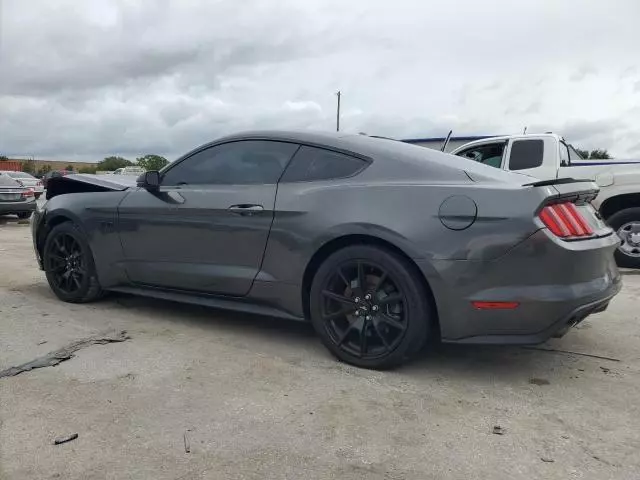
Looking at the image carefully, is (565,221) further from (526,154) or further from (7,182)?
(7,182)

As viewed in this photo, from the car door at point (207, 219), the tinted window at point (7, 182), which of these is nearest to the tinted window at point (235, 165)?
the car door at point (207, 219)

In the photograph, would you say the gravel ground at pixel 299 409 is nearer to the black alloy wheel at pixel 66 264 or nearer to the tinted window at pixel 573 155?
the black alloy wheel at pixel 66 264

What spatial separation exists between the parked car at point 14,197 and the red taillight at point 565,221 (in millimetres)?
13936

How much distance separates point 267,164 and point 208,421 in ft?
5.86

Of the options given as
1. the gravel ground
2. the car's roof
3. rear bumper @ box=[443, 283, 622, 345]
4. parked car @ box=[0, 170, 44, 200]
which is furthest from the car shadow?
parked car @ box=[0, 170, 44, 200]

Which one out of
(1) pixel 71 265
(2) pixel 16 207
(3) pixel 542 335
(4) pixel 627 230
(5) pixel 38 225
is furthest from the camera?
(2) pixel 16 207

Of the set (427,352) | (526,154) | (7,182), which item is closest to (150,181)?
(427,352)

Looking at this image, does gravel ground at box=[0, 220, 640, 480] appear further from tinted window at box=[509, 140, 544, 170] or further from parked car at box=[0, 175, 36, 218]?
parked car at box=[0, 175, 36, 218]

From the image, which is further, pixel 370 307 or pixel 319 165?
pixel 319 165

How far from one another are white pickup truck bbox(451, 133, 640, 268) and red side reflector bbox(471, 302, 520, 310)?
4099 millimetres

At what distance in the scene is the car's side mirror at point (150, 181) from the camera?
428 centimetres

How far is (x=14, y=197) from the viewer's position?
46.2 feet

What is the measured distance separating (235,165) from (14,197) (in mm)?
12254

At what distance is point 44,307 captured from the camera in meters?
4.76
